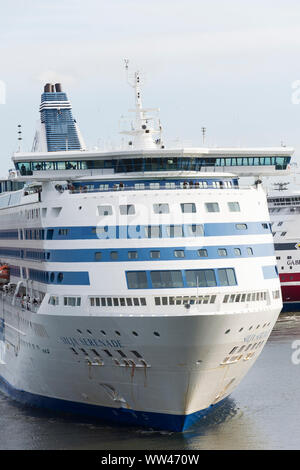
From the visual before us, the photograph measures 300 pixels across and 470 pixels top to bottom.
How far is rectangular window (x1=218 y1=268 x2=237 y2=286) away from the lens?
3262 cm

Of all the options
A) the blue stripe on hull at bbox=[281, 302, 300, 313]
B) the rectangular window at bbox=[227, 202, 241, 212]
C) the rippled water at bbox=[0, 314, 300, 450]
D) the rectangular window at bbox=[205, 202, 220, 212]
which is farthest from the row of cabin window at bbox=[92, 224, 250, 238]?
the blue stripe on hull at bbox=[281, 302, 300, 313]

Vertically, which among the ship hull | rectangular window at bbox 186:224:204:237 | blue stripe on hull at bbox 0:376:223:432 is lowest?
blue stripe on hull at bbox 0:376:223:432

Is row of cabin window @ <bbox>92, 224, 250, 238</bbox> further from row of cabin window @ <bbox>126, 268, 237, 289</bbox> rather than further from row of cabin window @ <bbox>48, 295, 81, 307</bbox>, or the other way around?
row of cabin window @ <bbox>48, 295, 81, 307</bbox>

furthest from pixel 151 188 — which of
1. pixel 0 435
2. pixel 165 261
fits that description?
pixel 0 435

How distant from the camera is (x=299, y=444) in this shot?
3316 centimetres

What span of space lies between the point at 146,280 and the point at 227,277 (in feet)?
8.91

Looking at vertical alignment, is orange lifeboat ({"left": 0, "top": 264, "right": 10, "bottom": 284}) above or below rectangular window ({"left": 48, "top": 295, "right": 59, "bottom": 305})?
below

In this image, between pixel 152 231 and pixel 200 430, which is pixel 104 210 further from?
pixel 200 430

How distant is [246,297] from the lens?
33094mm

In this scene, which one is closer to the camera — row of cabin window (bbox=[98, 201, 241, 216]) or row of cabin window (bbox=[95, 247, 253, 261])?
row of cabin window (bbox=[95, 247, 253, 261])

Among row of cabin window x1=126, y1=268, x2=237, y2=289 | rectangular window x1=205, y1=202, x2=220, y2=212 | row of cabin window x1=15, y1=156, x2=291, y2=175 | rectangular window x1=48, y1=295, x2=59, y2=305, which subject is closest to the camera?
row of cabin window x1=126, y1=268, x2=237, y2=289

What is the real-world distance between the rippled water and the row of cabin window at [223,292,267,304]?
15.6 feet

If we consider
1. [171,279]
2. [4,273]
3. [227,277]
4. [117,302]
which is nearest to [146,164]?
[171,279]

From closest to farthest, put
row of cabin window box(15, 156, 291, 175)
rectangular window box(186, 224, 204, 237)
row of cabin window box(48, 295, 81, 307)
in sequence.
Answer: rectangular window box(186, 224, 204, 237) → row of cabin window box(48, 295, 81, 307) → row of cabin window box(15, 156, 291, 175)
